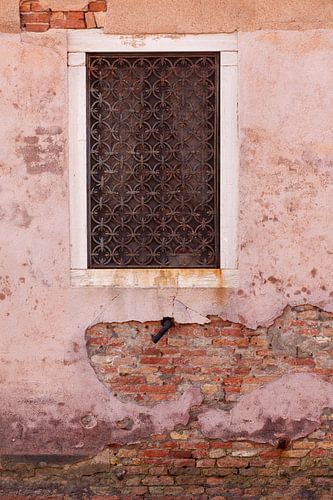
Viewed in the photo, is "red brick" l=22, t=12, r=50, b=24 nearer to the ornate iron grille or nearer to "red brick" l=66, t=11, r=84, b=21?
"red brick" l=66, t=11, r=84, b=21

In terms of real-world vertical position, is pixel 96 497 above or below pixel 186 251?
below

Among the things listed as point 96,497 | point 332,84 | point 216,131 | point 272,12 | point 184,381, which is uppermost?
point 272,12

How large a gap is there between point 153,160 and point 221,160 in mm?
442

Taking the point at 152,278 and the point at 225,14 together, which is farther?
the point at 152,278

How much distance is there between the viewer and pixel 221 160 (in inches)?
176

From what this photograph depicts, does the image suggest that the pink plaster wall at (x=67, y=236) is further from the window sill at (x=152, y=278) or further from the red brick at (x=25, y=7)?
the red brick at (x=25, y=7)

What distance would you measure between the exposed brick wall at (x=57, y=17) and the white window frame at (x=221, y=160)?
2.6 inches

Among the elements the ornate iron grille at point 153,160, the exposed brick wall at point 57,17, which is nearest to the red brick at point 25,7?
the exposed brick wall at point 57,17

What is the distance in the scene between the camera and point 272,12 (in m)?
4.39

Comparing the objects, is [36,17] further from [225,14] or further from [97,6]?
[225,14]

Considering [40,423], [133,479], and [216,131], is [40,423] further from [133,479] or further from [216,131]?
[216,131]

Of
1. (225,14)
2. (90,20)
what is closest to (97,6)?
(90,20)

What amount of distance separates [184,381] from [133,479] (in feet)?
2.37

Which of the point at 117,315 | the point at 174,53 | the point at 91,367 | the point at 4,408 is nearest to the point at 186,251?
the point at 117,315
